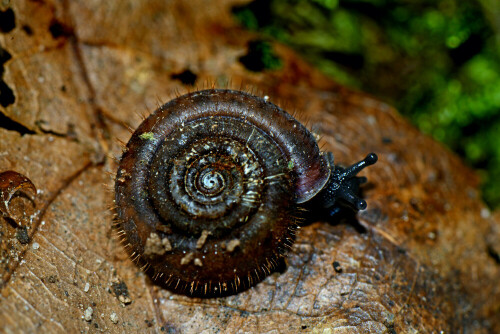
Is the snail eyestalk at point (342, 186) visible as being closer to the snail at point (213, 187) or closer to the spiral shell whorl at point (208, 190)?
the snail at point (213, 187)

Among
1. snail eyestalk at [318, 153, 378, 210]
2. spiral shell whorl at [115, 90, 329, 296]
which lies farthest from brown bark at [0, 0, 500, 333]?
spiral shell whorl at [115, 90, 329, 296]

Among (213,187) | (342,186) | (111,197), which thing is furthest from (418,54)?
(111,197)

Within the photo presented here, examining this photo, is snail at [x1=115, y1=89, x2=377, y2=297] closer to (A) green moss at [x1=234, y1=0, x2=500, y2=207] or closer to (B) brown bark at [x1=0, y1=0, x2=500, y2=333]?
(B) brown bark at [x1=0, y1=0, x2=500, y2=333]

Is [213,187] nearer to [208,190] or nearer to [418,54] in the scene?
[208,190]

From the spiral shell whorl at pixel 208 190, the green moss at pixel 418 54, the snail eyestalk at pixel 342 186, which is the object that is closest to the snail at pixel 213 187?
the spiral shell whorl at pixel 208 190

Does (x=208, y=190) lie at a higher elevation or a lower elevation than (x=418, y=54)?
lower

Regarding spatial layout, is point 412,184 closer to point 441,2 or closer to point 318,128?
point 318,128
